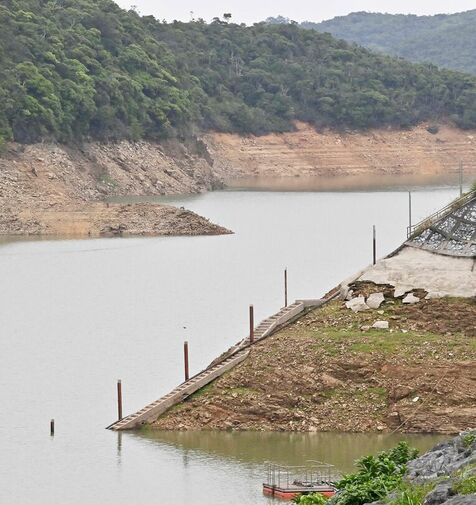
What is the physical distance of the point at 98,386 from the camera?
49469 mm

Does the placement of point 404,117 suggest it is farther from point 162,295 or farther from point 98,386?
point 98,386

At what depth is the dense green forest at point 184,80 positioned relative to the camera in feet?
417

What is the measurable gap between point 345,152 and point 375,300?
122 meters

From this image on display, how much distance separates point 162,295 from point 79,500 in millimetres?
31982

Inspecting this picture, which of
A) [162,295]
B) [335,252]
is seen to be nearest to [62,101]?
[335,252]

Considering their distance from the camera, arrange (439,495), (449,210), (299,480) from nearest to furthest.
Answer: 1. (439,495)
2. (299,480)
3. (449,210)

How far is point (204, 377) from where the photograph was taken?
46031 millimetres

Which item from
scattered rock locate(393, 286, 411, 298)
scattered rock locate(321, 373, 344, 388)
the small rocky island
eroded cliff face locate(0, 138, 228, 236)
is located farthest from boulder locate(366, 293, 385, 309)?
eroded cliff face locate(0, 138, 228, 236)

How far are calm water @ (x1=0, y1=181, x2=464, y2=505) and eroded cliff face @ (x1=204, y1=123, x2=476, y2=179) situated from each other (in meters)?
53.3

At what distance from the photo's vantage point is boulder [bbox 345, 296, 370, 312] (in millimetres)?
50031

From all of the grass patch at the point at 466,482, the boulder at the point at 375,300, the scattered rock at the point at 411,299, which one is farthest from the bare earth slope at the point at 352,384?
the grass patch at the point at 466,482

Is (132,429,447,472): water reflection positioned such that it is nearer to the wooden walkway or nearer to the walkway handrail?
the wooden walkway

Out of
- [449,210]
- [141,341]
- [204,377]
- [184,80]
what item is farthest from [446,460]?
[184,80]

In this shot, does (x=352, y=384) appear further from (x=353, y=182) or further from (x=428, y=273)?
(x=353, y=182)
